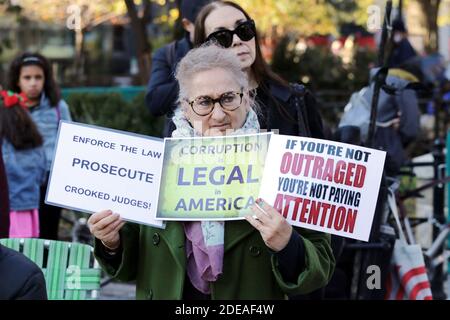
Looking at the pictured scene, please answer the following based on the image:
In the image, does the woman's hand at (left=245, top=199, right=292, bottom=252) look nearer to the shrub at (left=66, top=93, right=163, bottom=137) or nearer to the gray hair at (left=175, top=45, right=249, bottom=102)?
the gray hair at (left=175, top=45, right=249, bottom=102)

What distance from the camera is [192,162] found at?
303 centimetres

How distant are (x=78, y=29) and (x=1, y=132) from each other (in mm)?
19709

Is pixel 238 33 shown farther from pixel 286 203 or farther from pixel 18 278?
pixel 18 278

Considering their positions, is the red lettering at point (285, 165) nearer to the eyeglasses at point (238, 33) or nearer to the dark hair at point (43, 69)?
the eyeglasses at point (238, 33)

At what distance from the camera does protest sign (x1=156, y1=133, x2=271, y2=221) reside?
2961 mm

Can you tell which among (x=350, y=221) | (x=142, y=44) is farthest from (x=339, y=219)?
(x=142, y=44)

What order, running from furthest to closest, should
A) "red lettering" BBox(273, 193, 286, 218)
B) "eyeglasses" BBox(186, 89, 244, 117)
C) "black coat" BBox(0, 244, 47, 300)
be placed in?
"eyeglasses" BBox(186, 89, 244, 117) < "red lettering" BBox(273, 193, 286, 218) < "black coat" BBox(0, 244, 47, 300)

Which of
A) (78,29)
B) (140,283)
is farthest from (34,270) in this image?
(78,29)

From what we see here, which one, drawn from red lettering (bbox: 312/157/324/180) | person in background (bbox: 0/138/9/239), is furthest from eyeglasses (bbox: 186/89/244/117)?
person in background (bbox: 0/138/9/239)

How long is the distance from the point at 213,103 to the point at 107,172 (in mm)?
427

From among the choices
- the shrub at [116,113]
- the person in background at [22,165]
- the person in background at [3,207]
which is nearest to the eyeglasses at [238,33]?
the person in background at [3,207]

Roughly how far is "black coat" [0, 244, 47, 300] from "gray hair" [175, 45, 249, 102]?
1065 mm

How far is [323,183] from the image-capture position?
116 inches
